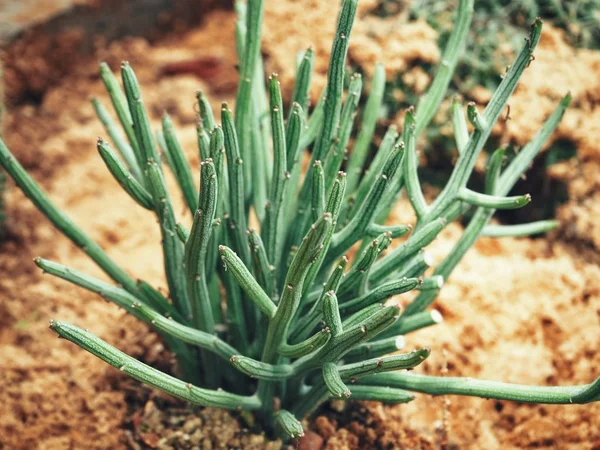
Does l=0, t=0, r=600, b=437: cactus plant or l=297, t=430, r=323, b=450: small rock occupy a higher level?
l=0, t=0, r=600, b=437: cactus plant

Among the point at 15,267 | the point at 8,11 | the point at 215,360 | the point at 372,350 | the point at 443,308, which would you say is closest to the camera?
the point at 372,350

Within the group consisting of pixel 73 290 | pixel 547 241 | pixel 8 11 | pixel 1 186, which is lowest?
pixel 73 290

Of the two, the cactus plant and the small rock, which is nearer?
the cactus plant

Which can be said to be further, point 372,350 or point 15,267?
point 15,267

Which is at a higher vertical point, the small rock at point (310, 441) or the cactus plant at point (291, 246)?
the cactus plant at point (291, 246)

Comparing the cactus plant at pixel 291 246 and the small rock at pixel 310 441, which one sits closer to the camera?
the cactus plant at pixel 291 246

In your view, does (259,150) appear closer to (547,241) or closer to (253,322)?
(253,322)

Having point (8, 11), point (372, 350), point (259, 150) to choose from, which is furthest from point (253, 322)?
point (8, 11)

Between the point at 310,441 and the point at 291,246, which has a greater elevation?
the point at 291,246
